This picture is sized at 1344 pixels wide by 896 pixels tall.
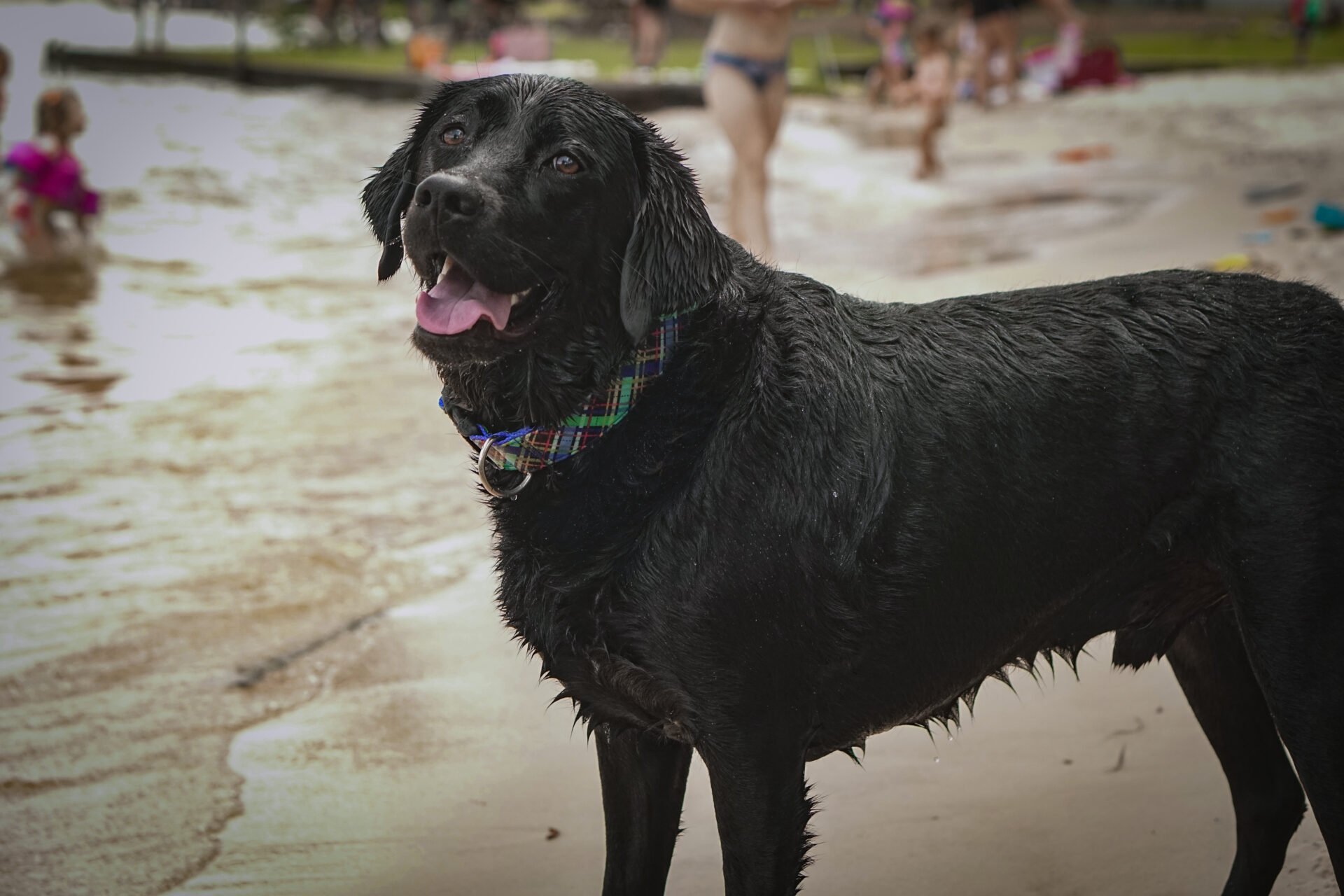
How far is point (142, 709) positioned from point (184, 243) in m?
9.82

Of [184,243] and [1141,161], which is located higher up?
[1141,161]

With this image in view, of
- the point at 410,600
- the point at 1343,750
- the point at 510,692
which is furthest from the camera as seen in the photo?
the point at 410,600

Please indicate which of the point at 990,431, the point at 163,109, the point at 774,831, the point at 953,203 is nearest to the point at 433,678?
the point at 774,831

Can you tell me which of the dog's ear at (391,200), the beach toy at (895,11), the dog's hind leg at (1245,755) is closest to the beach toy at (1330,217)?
the dog's hind leg at (1245,755)

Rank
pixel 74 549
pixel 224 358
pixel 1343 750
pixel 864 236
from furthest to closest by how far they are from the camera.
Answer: pixel 864 236 → pixel 224 358 → pixel 74 549 → pixel 1343 750

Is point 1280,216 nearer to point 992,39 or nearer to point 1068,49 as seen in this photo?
point 992,39

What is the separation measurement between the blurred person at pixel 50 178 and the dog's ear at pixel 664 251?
37.1 feet

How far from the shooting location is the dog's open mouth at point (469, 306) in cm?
239

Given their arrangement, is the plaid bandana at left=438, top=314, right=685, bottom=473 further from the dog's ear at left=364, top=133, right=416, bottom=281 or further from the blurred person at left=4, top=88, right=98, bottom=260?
the blurred person at left=4, top=88, right=98, bottom=260

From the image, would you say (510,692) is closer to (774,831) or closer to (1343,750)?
(774,831)

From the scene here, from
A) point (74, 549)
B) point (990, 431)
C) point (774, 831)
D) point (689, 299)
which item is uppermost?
point (689, 299)

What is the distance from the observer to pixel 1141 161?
45.7 ft

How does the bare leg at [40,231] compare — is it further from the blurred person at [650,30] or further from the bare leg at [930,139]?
the blurred person at [650,30]

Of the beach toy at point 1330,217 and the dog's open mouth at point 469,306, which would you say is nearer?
the dog's open mouth at point 469,306
